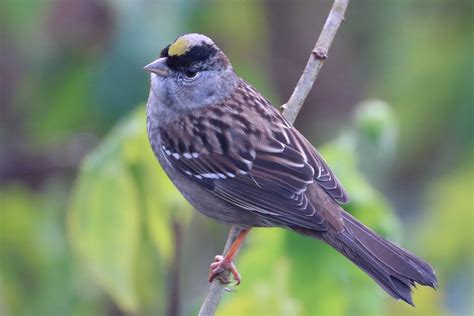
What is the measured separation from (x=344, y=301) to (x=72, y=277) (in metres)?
1.46

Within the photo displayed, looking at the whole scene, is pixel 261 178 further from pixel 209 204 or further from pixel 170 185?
pixel 170 185

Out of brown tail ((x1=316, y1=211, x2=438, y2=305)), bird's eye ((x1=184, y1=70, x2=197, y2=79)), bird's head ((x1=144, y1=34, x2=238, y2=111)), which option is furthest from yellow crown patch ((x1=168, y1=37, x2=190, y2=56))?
brown tail ((x1=316, y1=211, x2=438, y2=305))

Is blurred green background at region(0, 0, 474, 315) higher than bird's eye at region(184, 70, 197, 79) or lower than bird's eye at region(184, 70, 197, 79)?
lower

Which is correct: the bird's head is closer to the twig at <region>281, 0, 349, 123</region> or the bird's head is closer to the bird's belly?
the bird's belly

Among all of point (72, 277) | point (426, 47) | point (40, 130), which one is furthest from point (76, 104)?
point (426, 47)

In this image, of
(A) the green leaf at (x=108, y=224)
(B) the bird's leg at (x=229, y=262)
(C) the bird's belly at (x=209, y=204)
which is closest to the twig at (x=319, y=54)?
(C) the bird's belly at (x=209, y=204)

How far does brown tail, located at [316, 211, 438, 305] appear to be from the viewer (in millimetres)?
3693

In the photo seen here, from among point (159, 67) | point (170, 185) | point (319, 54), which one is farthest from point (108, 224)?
point (319, 54)

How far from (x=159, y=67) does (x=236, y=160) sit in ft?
1.67

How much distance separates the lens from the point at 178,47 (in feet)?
14.1

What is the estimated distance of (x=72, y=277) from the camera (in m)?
4.61

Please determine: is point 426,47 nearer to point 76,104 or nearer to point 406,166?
point 406,166

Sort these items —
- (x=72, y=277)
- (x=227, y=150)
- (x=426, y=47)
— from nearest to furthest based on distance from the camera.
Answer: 1. (x=227, y=150)
2. (x=72, y=277)
3. (x=426, y=47)

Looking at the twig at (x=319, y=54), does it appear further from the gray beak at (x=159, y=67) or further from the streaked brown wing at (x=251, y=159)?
the gray beak at (x=159, y=67)
